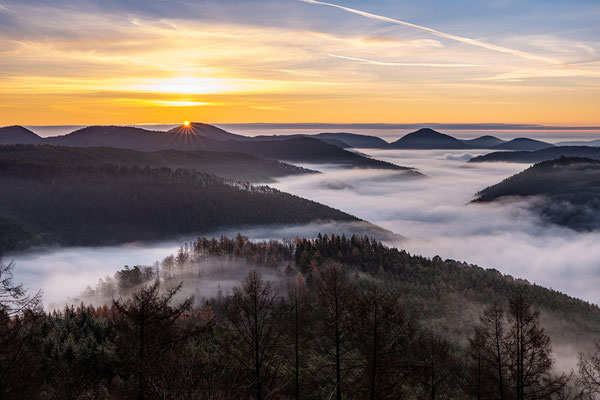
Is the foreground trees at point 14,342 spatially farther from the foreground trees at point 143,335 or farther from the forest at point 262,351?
the foreground trees at point 143,335

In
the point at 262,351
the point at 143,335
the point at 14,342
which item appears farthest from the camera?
the point at 262,351

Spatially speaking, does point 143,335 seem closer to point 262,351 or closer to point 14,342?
point 14,342

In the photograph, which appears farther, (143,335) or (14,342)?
(14,342)

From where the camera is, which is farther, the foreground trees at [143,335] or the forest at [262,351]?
the forest at [262,351]

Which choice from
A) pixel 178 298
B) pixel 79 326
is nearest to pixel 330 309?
pixel 79 326

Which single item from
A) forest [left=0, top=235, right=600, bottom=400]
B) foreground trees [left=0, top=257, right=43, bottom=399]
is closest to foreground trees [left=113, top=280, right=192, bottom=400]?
forest [left=0, top=235, right=600, bottom=400]

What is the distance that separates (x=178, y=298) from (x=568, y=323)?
433ft

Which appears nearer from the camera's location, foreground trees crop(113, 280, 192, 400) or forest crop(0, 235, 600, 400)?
foreground trees crop(113, 280, 192, 400)

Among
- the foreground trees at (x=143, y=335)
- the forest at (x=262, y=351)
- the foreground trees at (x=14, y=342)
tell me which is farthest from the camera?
the forest at (x=262, y=351)

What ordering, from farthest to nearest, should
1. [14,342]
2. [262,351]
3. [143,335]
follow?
[262,351], [14,342], [143,335]

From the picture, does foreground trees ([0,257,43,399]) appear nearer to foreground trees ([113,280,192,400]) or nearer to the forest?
the forest

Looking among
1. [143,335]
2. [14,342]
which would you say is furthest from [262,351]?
[14,342]

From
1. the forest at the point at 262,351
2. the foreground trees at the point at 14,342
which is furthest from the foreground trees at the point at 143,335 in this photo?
the foreground trees at the point at 14,342

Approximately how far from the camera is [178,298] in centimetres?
16925
